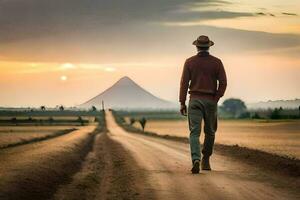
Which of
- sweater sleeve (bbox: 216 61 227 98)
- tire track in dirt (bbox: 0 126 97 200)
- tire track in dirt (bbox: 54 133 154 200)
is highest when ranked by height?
sweater sleeve (bbox: 216 61 227 98)

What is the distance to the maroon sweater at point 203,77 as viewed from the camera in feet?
50.8

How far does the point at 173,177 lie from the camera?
14406mm

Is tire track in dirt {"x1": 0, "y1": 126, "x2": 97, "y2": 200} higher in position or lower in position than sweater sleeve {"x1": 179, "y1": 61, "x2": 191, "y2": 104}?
lower

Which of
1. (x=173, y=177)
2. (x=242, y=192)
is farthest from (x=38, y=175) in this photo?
(x=242, y=192)

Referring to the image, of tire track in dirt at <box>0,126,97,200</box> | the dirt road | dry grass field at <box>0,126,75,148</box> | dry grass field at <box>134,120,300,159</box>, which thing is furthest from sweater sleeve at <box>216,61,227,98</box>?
dry grass field at <box>0,126,75,148</box>

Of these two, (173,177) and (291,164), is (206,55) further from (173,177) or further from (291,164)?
(291,164)

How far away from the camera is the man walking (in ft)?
50.7

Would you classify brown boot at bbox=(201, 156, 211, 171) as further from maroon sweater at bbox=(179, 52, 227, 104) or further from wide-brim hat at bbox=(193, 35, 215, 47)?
wide-brim hat at bbox=(193, 35, 215, 47)

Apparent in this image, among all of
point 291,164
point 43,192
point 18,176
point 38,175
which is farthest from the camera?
point 291,164

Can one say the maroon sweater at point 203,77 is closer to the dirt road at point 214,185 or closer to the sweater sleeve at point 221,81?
→ the sweater sleeve at point 221,81

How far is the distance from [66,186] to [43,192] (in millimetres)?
1649

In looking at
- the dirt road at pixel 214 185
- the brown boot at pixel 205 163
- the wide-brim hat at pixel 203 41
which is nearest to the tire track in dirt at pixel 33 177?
the dirt road at pixel 214 185

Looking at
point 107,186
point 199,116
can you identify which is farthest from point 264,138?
point 107,186

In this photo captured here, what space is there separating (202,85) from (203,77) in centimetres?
19
